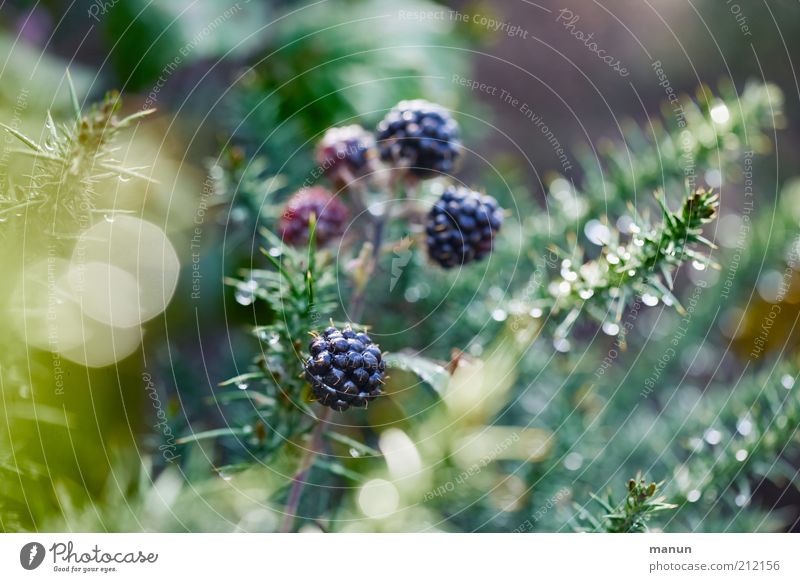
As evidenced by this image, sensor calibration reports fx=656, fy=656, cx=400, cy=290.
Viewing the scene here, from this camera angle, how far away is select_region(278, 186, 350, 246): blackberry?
41 centimetres

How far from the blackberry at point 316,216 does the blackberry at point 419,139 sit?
0.15 feet

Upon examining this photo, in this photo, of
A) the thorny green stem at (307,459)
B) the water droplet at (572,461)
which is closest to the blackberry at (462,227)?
the thorny green stem at (307,459)

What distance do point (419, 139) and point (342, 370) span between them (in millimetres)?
154

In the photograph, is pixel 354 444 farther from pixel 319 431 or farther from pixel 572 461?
pixel 572 461

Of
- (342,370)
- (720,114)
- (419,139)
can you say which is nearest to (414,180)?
(419,139)

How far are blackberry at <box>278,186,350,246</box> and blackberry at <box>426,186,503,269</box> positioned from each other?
0.20 ft

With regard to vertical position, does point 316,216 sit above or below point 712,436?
above

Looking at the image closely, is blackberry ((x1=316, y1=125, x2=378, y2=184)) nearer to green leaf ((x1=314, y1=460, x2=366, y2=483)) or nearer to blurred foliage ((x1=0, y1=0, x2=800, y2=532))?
blurred foliage ((x1=0, y1=0, x2=800, y2=532))

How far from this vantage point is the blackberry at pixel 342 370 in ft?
1.03

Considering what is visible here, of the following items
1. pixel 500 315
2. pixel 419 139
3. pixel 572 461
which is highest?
pixel 419 139

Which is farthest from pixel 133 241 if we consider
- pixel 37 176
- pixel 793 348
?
pixel 793 348

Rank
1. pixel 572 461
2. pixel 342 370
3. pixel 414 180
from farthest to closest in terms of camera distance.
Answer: pixel 572 461, pixel 414 180, pixel 342 370

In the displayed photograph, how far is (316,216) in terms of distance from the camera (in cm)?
41

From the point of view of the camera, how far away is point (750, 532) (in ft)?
1.61
